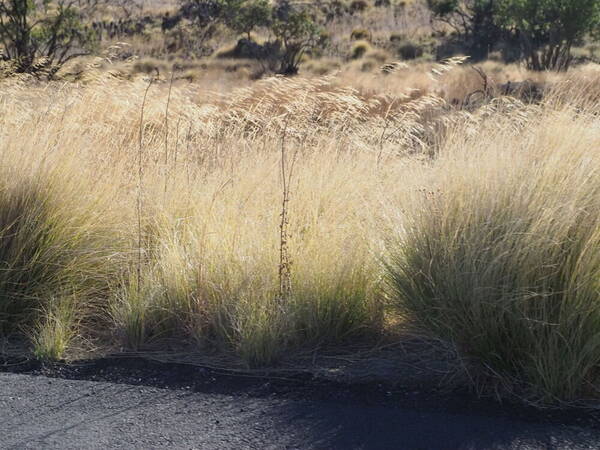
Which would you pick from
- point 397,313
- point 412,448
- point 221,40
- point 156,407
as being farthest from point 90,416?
point 221,40

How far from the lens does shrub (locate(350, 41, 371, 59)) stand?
139 feet

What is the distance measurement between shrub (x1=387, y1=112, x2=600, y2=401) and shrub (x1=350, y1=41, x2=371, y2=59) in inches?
1524

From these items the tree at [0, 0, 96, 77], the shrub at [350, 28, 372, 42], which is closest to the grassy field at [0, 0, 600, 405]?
the tree at [0, 0, 96, 77]

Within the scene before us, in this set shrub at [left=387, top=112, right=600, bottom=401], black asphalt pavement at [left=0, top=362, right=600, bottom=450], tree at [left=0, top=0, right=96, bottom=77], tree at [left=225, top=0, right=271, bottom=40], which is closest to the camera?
black asphalt pavement at [left=0, top=362, right=600, bottom=450]

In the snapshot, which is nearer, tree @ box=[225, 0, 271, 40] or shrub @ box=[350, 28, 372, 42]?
tree @ box=[225, 0, 271, 40]

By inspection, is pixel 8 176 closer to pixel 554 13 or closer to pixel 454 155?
pixel 454 155

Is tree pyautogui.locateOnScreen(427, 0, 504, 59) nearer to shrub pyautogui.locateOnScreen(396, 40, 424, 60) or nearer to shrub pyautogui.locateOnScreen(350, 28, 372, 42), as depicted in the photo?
shrub pyautogui.locateOnScreen(396, 40, 424, 60)

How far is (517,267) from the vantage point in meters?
4.22

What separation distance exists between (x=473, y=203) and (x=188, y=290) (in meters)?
1.88

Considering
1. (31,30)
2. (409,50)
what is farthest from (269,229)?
(409,50)

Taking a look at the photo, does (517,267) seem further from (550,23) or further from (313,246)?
(550,23)

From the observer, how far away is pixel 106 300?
5391 millimetres

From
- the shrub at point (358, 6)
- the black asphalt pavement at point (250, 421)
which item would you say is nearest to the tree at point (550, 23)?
the shrub at point (358, 6)

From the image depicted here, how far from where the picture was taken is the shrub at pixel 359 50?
42506 mm
